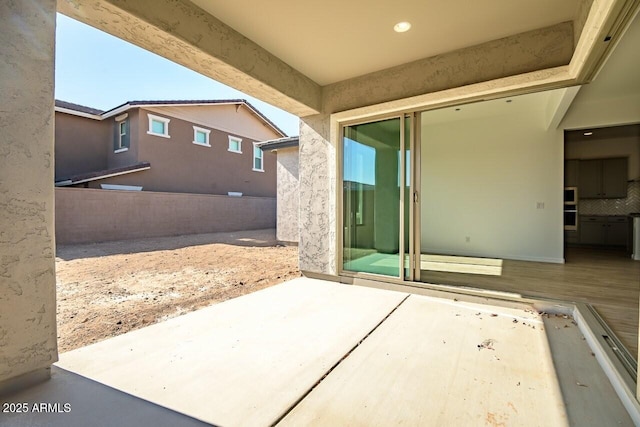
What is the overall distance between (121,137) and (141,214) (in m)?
4.05

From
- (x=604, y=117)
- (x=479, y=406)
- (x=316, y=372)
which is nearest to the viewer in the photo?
(x=479, y=406)

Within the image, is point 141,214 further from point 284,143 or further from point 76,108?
point 284,143

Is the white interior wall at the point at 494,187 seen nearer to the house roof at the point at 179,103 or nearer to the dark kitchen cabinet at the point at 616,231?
the dark kitchen cabinet at the point at 616,231

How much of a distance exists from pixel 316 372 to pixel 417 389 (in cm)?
67

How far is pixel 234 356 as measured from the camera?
2.24 metres

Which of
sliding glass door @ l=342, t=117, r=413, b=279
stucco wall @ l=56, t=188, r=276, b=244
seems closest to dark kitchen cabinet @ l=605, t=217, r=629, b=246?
sliding glass door @ l=342, t=117, r=413, b=279

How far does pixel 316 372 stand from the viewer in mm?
2041

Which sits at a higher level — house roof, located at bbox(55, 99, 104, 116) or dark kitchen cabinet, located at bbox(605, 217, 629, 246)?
house roof, located at bbox(55, 99, 104, 116)

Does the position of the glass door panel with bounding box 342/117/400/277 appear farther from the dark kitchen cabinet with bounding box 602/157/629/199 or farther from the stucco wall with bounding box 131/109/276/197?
the stucco wall with bounding box 131/109/276/197

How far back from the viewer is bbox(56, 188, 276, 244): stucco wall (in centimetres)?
818

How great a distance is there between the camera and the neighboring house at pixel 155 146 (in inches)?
417

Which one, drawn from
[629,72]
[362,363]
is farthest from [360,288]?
[629,72]

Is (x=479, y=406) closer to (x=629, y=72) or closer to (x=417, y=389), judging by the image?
(x=417, y=389)

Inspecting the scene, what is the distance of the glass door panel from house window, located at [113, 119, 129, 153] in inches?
413
